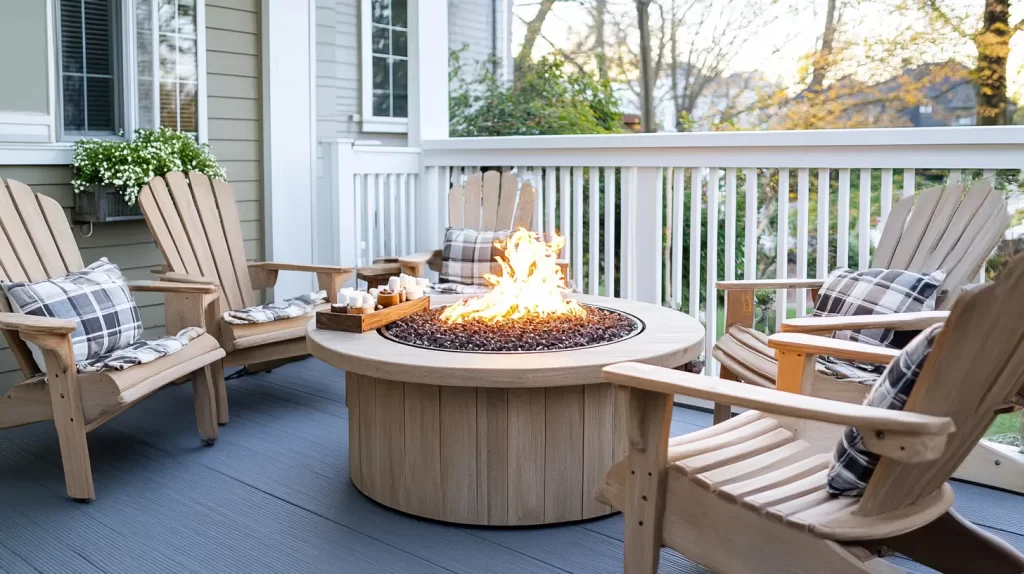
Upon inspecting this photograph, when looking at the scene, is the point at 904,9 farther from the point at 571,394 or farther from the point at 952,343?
the point at 952,343

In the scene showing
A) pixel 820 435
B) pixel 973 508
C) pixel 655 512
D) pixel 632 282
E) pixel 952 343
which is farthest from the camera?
pixel 632 282

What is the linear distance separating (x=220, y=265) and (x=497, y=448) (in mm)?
2124

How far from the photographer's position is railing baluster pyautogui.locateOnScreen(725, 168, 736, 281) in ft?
12.1

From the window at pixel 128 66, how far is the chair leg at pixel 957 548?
384 centimetres

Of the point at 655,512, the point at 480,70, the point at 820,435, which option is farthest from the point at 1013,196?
the point at 480,70

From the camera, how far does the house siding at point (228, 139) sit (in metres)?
4.44

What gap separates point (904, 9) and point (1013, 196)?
3.65m

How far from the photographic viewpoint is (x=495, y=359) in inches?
105

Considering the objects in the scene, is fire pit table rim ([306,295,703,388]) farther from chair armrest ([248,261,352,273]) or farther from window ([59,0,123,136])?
window ([59,0,123,136])

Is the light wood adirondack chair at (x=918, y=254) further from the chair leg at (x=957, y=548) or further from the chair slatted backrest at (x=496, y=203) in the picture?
the chair slatted backrest at (x=496, y=203)

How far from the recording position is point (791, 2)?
29.0 ft

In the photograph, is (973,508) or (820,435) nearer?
(820,435)

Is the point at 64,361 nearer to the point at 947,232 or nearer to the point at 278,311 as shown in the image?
the point at 278,311

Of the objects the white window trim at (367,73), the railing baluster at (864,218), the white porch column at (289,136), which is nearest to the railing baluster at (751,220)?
the railing baluster at (864,218)
